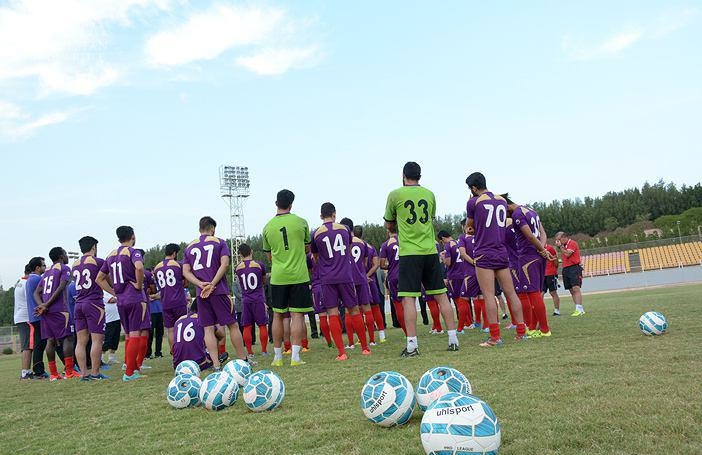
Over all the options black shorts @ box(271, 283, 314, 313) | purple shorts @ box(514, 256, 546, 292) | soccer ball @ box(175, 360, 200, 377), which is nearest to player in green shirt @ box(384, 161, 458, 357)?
black shorts @ box(271, 283, 314, 313)

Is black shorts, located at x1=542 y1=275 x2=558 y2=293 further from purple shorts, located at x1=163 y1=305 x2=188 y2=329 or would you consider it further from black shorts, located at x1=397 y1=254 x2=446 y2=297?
purple shorts, located at x1=163 y1=305 x2=188 y2=329

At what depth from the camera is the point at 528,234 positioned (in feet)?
27.1

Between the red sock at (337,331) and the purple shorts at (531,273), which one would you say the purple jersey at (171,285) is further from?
the purple shorts at (531,273)

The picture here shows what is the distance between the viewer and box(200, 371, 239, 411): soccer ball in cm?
491

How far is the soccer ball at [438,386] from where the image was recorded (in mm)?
3861

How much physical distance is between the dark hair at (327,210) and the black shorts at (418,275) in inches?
65.1

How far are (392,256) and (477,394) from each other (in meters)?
6.76

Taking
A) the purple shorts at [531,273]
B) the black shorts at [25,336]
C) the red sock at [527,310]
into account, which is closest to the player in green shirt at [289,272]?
the purple shorts at [531,273]

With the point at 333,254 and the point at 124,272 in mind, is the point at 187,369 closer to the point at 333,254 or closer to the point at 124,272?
the point at 333,254

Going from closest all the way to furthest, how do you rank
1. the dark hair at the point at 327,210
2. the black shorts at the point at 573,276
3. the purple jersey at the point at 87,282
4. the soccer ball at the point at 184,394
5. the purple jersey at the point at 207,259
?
the soccer ball at the point at 184,394
the purple jersey at the point at 207,259
the dark hair at the point at 327,210
the purple jersey at the point at 87,282
the black shorts at the point at 573,276

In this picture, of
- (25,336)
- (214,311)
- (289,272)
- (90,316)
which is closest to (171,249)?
(90,316)

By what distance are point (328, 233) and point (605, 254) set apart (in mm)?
42757

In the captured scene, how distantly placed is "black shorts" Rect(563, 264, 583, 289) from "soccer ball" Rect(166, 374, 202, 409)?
33.4ft

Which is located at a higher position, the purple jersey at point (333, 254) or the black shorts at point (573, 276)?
the purple jersey at point (333, 254)
